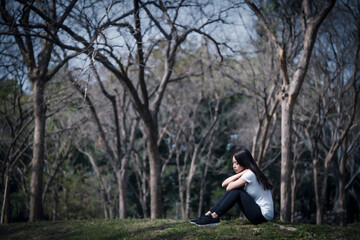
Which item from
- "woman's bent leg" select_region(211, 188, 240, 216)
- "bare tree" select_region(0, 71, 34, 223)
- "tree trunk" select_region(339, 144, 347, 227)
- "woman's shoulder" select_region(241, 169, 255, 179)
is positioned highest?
"bare tree" select_region(0, 71, 34, 223)

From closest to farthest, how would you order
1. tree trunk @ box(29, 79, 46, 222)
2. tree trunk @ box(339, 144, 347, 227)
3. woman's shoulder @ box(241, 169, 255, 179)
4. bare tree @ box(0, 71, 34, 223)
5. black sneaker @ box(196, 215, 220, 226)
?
woman's shoulder @ box(241, 169, 255, 179) → black sneaker @ box(196, 215, 220, 226) → tree trunk @ box(29, 79, 46, 222) → bare tree @ box(0, 71, 34, 223) → tree trunk @ box(339, 144, 347, 227)

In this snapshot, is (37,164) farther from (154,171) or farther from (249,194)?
(249,194)

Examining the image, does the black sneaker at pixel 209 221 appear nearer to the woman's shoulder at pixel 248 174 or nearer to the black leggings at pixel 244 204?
the black leggings at pixel 244 204

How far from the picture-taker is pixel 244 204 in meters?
5.94

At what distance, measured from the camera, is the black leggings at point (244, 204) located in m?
5.91

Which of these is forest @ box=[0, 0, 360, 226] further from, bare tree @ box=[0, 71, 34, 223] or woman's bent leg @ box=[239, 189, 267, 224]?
woman's bent leg @ box=[239, 189, 267, 224]

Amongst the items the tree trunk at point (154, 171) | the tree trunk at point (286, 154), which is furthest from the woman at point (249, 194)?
the tree trunk at point (154, 171)

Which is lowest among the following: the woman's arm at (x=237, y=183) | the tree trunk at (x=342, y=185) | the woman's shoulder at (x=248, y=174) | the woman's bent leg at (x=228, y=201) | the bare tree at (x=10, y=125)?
the tree trunk at (x=342, y=185)

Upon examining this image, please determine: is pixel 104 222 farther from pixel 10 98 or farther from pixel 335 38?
pixel 335 38

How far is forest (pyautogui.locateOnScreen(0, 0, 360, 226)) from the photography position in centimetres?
935

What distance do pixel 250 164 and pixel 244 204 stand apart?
0.63 metres

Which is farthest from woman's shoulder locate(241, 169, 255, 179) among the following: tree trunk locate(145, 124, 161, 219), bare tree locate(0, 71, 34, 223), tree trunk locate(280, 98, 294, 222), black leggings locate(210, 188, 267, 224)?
bare tree locate(0, 71, 34, 223)

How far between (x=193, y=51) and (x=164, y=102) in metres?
4.52

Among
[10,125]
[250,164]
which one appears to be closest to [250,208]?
[250,164]
